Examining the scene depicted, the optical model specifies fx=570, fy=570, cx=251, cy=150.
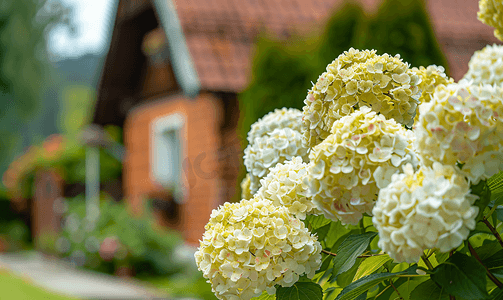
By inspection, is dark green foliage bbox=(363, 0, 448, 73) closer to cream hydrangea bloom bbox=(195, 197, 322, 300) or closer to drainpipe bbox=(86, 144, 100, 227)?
cream hydrangea bloom bbox=(195, 197, 322, 300)

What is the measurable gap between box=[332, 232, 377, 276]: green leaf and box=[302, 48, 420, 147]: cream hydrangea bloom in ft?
0.85

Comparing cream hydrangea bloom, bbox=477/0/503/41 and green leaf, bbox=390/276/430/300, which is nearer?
green leaf, bbox=390/276/430/300

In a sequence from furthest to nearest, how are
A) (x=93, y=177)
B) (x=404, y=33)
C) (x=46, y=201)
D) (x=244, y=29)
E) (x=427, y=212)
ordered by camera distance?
(x=46, y=201), (x=93, y=177), (x=244, y=29), (x=404, y=33), (x=427, y=212)

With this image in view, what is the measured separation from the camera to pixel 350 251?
107 cm

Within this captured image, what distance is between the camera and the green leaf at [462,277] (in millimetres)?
891

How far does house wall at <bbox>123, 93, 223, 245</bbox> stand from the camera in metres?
7.68

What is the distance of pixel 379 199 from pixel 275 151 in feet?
2.11

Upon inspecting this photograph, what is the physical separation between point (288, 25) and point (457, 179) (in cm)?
749

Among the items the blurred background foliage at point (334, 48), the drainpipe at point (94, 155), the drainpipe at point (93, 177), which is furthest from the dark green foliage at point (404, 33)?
the drainpipe at point (93, 177)

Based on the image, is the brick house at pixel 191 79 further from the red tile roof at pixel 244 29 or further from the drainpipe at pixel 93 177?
the drainpipe at pixel 93 177

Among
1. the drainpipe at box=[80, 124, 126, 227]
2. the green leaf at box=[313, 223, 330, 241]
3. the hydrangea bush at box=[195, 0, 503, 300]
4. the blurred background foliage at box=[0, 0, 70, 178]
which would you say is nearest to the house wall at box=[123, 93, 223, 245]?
the drainpipe at box=[80, 124, 126, 227]

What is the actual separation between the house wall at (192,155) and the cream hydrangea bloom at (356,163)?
6.34m

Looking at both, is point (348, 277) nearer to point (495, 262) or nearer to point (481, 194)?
point (495, 262)

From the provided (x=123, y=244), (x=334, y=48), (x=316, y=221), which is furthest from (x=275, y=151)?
(x=123, y=244)
